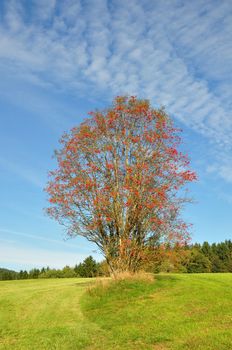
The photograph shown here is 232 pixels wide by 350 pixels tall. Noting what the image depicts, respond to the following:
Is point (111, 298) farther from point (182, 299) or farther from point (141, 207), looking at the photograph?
point (141, 207)

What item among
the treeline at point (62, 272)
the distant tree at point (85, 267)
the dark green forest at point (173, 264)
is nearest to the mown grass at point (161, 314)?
the dark green forest at point (173, 264)

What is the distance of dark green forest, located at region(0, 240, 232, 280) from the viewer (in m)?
23.2

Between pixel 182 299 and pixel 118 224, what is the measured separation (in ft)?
24.9

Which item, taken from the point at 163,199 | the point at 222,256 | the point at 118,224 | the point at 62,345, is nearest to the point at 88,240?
the point at 118,224

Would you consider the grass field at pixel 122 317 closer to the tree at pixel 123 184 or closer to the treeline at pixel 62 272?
the tree at pixel 123 184

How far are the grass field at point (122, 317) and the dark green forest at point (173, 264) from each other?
8.19 ft

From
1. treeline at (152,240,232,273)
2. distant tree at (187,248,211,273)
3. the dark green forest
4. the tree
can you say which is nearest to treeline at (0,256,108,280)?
the dark green forest

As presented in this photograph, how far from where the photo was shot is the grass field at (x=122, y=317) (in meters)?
10.3

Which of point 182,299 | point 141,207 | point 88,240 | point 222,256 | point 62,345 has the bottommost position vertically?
point 62,345

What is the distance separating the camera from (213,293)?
17.7 m

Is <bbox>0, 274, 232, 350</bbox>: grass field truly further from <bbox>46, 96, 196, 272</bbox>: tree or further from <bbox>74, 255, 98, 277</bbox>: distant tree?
<bbox>74, 255, 98, 277</bbox>: distant tree

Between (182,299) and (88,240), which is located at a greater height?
(88,240)

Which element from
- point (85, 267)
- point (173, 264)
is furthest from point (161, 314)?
point (85, 267)

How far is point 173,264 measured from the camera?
2616cm
